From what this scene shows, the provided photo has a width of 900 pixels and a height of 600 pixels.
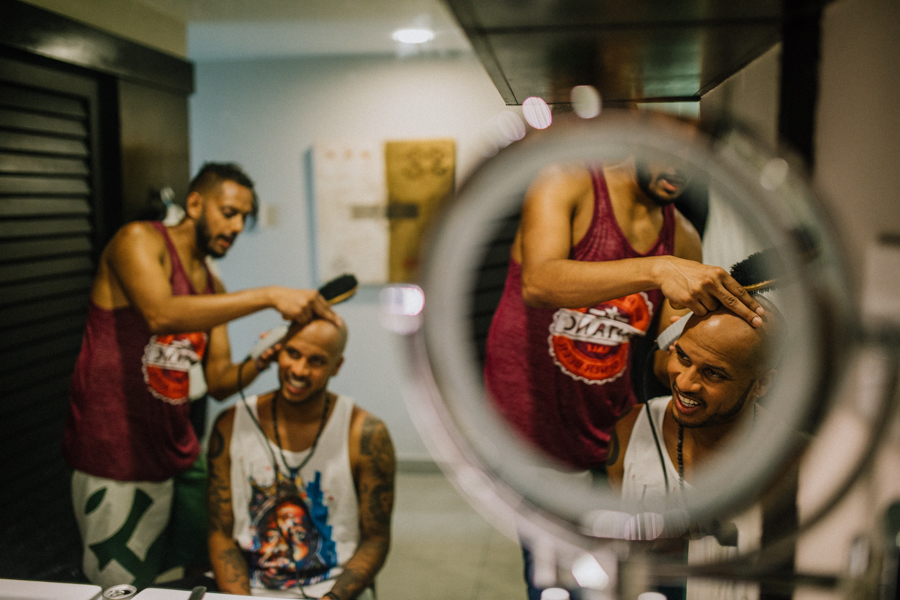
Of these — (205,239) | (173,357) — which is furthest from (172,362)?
(205,239)

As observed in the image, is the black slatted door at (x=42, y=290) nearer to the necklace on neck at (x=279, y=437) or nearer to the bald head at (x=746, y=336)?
the necklace on neck at (x=279, y=437)

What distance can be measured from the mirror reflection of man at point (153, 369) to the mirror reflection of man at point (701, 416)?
672mm

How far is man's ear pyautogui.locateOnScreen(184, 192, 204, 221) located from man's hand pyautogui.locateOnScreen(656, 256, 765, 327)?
37.4 inches

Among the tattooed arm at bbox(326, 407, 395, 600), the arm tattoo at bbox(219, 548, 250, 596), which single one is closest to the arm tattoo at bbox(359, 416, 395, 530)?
the tattooed arm at bbox(326, 407, 395, 600)

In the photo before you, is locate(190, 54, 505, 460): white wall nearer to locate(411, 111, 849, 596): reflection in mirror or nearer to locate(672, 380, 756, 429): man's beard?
locate(411, 111, 849, 596): reflection in mirror

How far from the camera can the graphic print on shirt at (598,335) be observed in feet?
2.95

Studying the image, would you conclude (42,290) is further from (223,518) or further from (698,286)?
(698,286)

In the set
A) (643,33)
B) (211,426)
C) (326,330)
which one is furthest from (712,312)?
(211,426)

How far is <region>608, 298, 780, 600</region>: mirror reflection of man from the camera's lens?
73cm

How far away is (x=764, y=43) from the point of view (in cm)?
67

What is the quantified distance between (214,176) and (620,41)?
90 cm

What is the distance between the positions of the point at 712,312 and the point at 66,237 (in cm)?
127

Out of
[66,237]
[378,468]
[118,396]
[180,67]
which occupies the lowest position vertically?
[378,468]

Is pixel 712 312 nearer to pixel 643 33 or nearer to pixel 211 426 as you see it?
pixel 643 33
